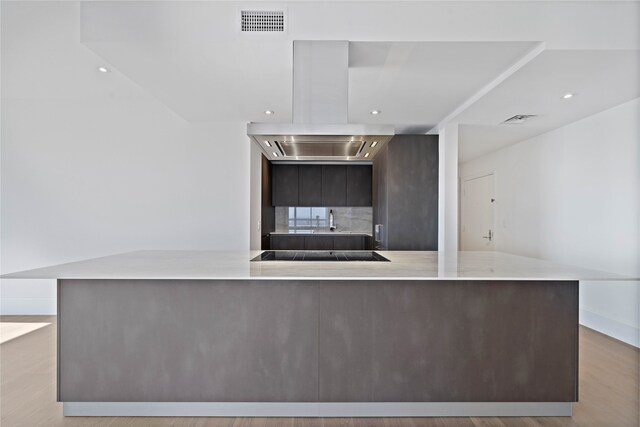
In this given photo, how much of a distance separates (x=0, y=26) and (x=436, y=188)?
4.40 m

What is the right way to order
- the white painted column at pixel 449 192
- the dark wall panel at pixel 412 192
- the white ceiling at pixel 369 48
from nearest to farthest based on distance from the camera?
the white ceiling at pixel 369 48, the white painted column at pixel 449 192, the dark wall panel at pixel 412 192

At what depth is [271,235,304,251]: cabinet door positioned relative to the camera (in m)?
5.86

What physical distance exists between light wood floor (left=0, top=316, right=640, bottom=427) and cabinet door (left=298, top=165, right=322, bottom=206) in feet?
13.2

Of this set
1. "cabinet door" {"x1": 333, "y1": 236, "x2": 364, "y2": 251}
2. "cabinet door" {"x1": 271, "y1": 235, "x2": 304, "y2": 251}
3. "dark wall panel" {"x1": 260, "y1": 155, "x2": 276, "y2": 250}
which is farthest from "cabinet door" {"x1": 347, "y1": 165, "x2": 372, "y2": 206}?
"dark wall panel" {"x1": 260, "y1": 155, "x2": 276, "y2": 250}

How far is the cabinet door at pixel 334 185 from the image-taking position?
6.33 meters

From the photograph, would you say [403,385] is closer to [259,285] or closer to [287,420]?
[287,420]

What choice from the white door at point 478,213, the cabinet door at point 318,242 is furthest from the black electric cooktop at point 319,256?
the white door at point 478,213

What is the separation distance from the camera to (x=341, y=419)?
80.7 inches

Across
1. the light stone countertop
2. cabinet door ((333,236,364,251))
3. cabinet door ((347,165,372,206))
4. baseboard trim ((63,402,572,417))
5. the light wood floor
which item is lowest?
the light wood floor

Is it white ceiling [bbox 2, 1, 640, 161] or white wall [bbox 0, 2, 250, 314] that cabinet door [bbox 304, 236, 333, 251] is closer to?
white wall [bbox 0, 2, 250, 314]

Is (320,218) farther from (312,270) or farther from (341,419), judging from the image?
(341,419)

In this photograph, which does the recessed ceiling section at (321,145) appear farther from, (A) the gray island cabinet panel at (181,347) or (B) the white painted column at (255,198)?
(B) the white painted column at (255,198)

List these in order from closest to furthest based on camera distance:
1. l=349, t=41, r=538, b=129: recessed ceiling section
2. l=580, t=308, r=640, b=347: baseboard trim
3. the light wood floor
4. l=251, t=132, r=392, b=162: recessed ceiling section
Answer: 1. the light wood floor
2. l=349, t=41, r=538, b=129: recessed ceiling section
3. l=251, t=132, r=392, b=162: recessed ceiling section
4. l=580, t=308, r=640, b=347: baseboard trim

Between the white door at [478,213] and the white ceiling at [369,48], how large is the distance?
2.82 metres
